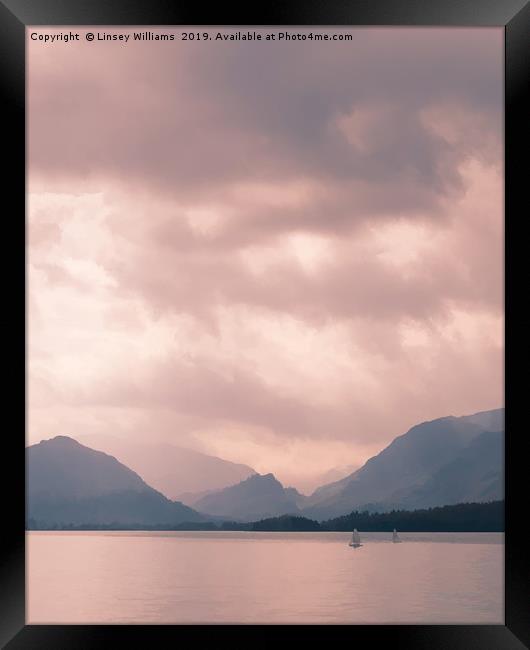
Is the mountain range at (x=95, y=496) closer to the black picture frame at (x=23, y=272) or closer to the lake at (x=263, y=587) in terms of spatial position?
the lake at (x=263, y=587)

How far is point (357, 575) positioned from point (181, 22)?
48.7 ft

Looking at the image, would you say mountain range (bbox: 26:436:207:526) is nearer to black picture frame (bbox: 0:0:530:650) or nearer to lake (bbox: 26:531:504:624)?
lake (bbox: 26:531:504:624)

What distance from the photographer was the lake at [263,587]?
10.4m

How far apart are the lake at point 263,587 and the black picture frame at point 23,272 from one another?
134 inches

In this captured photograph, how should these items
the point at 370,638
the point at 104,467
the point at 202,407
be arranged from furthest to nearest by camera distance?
the point at 104,467 → the point at 202,407 → the point at 370,638

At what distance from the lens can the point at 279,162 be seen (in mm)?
11039

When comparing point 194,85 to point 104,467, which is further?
point 104,467

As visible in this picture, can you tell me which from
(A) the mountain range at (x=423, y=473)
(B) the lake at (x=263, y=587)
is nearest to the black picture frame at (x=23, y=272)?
(B) the lake at (x=263, y=587)

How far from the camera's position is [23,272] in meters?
2.38

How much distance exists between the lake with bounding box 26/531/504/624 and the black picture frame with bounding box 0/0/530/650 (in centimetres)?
341

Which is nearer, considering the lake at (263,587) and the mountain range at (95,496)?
the lake at (263,587)

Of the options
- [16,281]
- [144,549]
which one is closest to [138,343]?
[16,281]

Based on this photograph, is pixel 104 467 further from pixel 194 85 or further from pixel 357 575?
pixel 194 85

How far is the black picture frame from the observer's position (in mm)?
2297
